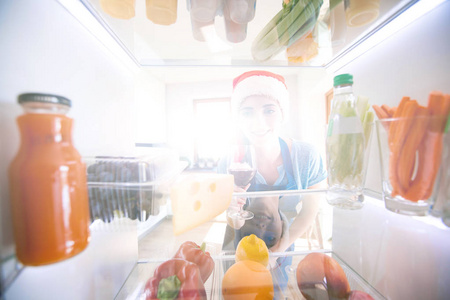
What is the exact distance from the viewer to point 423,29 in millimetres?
396

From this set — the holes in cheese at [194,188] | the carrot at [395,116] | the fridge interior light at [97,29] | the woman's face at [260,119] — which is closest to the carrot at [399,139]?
the carrot at [395,116]

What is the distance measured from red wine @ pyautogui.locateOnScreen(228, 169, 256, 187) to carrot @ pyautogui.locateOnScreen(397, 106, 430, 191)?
359 mm

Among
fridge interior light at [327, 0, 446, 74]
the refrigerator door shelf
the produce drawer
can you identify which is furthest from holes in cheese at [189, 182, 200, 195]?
fridge interior light at [327, 0, 446, 74]

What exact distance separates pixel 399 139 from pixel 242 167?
39 cm

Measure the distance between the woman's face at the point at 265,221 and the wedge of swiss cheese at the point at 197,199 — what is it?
180mm

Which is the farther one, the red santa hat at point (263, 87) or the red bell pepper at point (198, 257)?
the red santa hat at point (263, 87)

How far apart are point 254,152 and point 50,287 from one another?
564 millimetres

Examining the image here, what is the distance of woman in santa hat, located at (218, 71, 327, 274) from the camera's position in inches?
24.9

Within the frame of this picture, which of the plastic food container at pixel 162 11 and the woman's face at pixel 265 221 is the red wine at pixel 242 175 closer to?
the woman's face at pixel 265 221

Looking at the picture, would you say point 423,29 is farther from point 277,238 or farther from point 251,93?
point 277,238

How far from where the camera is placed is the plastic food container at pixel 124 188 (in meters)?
0.34

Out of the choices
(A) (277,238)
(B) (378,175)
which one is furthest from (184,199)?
(B) (378,175)

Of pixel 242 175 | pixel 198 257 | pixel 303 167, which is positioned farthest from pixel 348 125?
pixel 198 257

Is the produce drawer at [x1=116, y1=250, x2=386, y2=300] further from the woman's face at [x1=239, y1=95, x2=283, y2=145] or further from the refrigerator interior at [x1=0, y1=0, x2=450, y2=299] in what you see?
the woman's face at [x1=239, y1=95, x2=283, y2=145]
